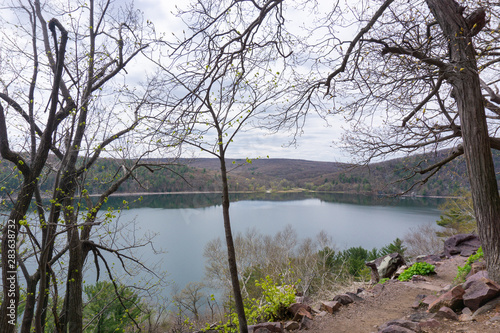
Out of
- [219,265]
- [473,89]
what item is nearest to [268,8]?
[473,89]

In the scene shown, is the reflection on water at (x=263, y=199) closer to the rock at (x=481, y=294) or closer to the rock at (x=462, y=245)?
the rock at (x=462, y=245)

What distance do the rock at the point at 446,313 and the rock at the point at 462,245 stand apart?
511 centimetres

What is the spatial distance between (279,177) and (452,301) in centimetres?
7553

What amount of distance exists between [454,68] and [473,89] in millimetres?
414

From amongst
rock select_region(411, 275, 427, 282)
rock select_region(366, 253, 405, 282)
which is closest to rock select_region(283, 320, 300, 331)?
rock select_region(411, 275, 427, 282)

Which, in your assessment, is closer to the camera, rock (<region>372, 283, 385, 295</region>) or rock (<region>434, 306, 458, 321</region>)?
rock (<region>434, 306, 458, 321</region>)

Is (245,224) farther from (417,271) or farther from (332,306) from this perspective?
(332,306)

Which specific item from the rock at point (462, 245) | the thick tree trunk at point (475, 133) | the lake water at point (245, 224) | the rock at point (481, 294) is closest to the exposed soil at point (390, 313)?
the rock at point (481, 294)

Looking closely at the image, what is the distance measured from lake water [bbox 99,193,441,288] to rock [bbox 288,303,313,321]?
54.7 feet

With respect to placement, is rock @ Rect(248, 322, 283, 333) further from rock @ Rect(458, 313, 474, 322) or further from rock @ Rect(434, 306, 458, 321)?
rock @ Rect(458, 313, 474, 322)

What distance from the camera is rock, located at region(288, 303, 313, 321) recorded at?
4.16 m

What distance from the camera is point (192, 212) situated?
41500mm

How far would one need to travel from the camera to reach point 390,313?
4266mm

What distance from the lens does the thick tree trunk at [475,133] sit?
347cm
